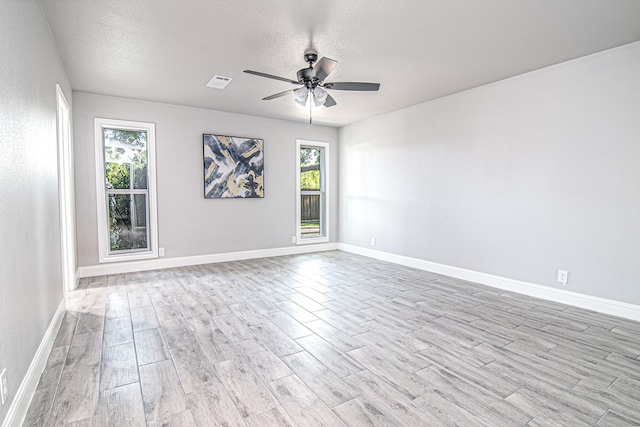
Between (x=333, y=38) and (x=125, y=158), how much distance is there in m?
3.84

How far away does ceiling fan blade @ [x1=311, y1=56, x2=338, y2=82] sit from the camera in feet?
9.19

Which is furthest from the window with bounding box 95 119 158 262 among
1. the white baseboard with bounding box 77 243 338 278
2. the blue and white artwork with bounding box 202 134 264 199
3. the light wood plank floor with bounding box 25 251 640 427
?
the light wood plank floor with bounding box 25 251 640 427

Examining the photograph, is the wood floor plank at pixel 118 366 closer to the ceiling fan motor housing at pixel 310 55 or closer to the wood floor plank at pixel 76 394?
the wood floor plank at pixel 76 394

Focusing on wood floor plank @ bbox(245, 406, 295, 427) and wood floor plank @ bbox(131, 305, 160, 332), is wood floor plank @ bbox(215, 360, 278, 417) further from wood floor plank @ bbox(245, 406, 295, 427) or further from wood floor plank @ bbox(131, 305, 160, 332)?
wood floor plank @ bbox(131, 305, 160, 332)

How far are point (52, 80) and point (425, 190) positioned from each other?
189 inches

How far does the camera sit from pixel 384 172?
5953 mm

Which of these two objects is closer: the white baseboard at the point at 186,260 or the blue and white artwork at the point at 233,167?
the white baseboard at the point at 186,260

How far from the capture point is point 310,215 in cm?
707

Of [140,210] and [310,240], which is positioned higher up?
[140,210]

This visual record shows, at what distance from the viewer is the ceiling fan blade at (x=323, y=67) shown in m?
2.80

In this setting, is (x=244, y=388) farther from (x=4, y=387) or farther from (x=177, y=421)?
(x=4, y=387)

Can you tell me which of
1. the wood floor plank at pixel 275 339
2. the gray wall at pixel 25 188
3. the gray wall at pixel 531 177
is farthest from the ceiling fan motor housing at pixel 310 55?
the wood floor plank at pixel 275 339

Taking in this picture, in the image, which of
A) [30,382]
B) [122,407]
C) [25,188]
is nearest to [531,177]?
[122,407]

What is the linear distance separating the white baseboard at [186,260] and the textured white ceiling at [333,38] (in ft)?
8.53
